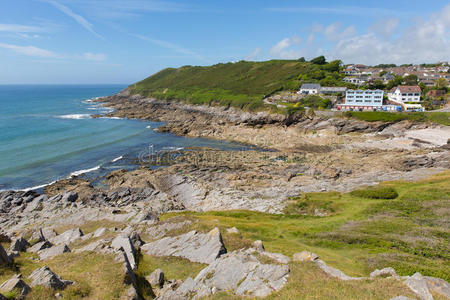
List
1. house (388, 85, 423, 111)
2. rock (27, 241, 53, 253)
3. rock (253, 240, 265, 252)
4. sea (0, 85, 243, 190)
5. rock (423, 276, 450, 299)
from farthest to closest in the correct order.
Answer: house (388, 85, 423, 111), sea (0, 85, 243, 190), rock (27, 241, 53, 253), rock (253, 240, 265, 252), rock (423, 276, 450, 299)

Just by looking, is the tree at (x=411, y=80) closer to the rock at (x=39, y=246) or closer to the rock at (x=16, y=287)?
the rock at (x=39, y=246)

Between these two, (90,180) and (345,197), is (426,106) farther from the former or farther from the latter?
(90,180)

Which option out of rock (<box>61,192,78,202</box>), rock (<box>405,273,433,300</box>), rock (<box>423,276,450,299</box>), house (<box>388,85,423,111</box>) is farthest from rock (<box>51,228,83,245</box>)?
house (<box>388,85,423,111</box>)

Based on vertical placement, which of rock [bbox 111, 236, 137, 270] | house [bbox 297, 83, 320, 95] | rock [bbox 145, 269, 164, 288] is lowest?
rock [bbox 145, 269, 164, 288]

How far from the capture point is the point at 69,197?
4038 centimetres

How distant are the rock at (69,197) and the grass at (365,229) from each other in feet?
57.1

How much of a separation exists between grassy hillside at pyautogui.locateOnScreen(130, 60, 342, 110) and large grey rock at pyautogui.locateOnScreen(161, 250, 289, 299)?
89.9 meters

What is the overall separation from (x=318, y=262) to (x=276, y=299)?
210 inches

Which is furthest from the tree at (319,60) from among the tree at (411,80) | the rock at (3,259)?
the rock at (3,259)

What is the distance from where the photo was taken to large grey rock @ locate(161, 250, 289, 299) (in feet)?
47.2

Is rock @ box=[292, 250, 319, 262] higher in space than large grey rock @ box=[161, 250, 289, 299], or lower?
lower

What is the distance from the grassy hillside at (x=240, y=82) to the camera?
12531 cm

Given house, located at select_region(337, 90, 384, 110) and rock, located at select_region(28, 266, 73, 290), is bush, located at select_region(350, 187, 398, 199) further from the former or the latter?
house, located at select_region(337, 90, 384, 110)

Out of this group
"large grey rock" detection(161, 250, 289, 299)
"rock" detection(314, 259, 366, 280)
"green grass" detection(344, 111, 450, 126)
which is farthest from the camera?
"green grass" detection(344, 111, 450, 126)
